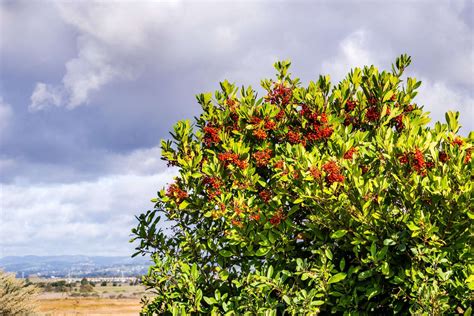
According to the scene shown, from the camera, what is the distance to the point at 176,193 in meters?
8.80

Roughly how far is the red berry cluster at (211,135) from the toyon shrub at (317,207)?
0.02 m

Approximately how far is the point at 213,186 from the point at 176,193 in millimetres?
750

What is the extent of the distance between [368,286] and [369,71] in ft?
14.0

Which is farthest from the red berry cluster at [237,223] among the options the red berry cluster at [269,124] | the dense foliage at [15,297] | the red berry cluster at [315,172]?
the dense foliage at [15,297]

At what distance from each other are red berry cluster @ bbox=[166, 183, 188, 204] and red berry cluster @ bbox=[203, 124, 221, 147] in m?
1.10

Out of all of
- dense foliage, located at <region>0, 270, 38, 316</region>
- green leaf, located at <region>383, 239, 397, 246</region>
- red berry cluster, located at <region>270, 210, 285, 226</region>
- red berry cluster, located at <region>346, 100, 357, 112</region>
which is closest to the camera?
green leaf, located at <region>383, 239, 397, 246</region>

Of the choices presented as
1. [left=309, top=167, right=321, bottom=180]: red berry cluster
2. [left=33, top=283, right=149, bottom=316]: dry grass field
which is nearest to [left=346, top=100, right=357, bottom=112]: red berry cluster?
[left=309, top=167, right=321, bottom=180]: red berry cluster

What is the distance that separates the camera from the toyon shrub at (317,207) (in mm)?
6809

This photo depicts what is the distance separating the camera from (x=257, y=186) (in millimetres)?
8750

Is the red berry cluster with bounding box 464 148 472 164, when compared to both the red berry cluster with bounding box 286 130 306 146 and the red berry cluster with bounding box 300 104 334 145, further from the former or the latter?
the red berry cluster with bounding box 286 130 306 146

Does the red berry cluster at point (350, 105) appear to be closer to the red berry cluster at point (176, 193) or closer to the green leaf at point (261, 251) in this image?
the green leaf at point (261, 251)

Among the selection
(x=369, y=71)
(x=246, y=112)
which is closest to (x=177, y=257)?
(x=246, y=112)

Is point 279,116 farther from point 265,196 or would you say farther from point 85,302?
point 85,302

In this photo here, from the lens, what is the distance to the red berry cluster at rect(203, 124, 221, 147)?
30.3 feet
